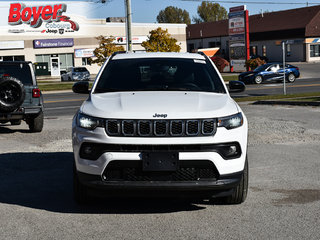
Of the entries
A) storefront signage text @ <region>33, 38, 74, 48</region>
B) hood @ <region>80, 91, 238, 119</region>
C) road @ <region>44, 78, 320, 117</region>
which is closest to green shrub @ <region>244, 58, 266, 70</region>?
road @ <region>44, 78, 320, 117</region>

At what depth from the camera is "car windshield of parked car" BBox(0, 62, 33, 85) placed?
12656 millimetres

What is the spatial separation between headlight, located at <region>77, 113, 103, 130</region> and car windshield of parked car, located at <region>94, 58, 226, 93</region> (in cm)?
96

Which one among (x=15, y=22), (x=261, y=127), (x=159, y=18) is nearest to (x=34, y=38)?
(x=15, y=22)

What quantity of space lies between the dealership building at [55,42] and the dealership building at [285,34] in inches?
773

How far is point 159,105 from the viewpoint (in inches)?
214

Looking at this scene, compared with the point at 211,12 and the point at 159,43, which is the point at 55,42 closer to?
the point at 159,43

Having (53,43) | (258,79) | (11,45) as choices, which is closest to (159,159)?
(258,79)

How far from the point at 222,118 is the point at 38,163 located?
4304 mm

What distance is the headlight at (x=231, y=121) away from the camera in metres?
5.32

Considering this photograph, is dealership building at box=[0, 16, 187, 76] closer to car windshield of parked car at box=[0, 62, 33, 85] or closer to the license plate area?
car windshield of parked car at box=[0, 62, 33, 85]

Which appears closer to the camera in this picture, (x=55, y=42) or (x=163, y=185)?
(x=163, y=185)

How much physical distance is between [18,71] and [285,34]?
209 feet

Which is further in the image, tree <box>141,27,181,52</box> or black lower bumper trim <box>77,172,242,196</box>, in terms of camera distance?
tree <box>141,27,181,52</box>

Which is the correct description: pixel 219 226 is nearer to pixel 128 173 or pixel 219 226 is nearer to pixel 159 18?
pixel 128 173
